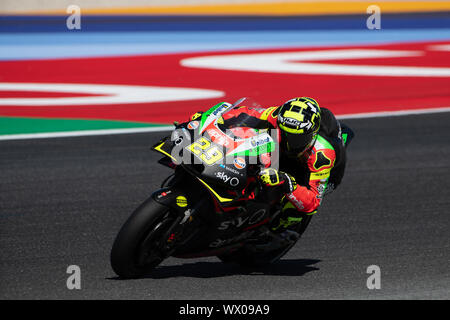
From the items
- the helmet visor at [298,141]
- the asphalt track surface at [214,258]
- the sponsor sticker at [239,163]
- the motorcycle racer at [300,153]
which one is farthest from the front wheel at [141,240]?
the helmet visor at [298,141]

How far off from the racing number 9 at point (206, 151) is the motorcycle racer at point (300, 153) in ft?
1.06

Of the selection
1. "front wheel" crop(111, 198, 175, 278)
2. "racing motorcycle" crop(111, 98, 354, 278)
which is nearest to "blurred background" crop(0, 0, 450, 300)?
"front wheel" crop(111, 198, 175, 278)

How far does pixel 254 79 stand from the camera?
14266mm

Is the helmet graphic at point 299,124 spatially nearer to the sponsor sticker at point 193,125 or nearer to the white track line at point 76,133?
the sponsor sticker at point 193,125

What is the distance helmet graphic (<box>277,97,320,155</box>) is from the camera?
18.9ft

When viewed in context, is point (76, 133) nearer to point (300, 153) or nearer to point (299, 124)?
point (300, 153)

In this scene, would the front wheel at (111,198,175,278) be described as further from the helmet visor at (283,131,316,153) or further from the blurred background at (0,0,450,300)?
the helmet visor at (283,131,316,153)

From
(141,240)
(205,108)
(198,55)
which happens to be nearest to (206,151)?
(141,240)

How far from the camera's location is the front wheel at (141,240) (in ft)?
17.8

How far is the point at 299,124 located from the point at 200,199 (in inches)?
32.8
